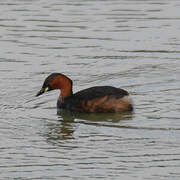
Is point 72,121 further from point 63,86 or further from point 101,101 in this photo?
point 63,86

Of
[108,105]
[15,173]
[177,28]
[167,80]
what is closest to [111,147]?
[15,173]

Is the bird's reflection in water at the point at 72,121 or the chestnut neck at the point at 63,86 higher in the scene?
the chestnut neck at the point at 63,86

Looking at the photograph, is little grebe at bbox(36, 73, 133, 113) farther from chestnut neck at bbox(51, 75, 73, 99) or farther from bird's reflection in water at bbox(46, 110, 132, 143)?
chestnut neck at bbox(51, 75, 73, 99)

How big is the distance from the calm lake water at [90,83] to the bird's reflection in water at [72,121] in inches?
0.6

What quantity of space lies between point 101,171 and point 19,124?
291cm

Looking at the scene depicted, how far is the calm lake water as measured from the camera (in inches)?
394

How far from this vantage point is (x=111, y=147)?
1068cm

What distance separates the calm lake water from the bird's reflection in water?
16mm

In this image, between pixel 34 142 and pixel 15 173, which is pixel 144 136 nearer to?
pixel 34 142

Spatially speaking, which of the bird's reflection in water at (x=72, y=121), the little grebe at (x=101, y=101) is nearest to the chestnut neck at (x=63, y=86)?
the little grebe at (x=101, y=101)

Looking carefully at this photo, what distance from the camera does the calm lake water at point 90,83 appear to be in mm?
10000

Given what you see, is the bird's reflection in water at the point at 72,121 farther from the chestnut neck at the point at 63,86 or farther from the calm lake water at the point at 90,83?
the chestnut neck at the point at 63,86

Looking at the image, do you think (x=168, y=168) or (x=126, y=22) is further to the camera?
(x=126, y=22)

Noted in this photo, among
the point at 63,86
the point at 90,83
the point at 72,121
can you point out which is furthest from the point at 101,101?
the point at 90,83
